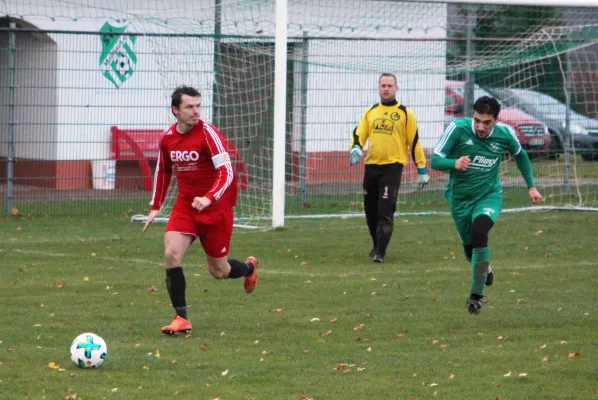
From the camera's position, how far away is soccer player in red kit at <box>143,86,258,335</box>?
8.48 meters

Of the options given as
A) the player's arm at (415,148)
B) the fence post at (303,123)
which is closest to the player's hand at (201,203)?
the player's arm at (415,148)

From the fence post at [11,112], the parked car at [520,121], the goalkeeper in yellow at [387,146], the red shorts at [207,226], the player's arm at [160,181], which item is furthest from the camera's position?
the parked car at [520,121]

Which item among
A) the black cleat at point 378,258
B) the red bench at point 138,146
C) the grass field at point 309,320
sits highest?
the red bench at point 138,146

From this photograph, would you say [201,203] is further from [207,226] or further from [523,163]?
[523,163]

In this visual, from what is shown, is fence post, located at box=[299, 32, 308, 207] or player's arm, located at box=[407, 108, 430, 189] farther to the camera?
fence post, located at box=[299, 32, 308, 207]

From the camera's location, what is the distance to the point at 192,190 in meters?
8.70

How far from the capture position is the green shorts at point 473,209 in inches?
357

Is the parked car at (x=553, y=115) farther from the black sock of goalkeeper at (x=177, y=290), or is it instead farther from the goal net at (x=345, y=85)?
the black sock of goalkeeper at (x=177, y=290)

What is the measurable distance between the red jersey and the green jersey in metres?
1.75

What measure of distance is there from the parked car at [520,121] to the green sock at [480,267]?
9617mm

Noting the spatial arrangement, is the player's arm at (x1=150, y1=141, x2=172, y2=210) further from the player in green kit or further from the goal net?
the goal net

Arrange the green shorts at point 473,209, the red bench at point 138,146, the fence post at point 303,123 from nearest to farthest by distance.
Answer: the green shorts at point 473,209
the red bench at point 138,146
the fence post at point 303,123

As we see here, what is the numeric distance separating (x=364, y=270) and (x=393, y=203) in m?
1.12

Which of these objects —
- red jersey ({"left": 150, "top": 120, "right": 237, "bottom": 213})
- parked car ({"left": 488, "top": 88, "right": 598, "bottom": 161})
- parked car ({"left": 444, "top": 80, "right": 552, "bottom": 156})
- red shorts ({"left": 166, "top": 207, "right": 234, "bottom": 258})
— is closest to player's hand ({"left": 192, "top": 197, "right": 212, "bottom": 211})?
red jersey ({"left": 150, "top": 120, "right": 237, "bottom": 213})
